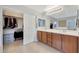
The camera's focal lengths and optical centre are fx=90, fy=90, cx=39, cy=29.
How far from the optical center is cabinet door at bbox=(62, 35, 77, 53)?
2624 mm

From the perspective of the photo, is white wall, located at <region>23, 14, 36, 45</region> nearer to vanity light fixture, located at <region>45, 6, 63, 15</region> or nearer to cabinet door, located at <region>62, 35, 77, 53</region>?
vanity light fixture, located at <region>45, 6, 63, 15</region>

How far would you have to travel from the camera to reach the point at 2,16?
2625 mm

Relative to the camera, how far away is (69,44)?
9.20 ft

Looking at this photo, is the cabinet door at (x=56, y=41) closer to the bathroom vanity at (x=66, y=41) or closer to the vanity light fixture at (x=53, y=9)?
the bathroom vanity at (x=66, y=41)

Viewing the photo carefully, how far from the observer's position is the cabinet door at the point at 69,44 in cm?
262

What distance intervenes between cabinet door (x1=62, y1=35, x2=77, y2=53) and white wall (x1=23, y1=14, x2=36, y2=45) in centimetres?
205

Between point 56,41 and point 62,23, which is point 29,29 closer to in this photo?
point 56,41

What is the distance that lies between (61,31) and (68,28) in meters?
0.34

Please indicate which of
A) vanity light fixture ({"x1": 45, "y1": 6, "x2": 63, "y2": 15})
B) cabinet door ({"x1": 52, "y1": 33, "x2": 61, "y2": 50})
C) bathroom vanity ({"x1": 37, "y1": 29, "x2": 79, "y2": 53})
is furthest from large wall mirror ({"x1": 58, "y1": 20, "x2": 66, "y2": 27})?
cabinet door ({"x1": 52, "y1": 33, "x2": 61, "y2": 50})

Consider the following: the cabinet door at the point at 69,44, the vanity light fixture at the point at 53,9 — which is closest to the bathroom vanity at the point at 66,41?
the cabinet door at the point at 69,44

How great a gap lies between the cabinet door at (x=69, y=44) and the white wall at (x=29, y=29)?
2.05 meters
